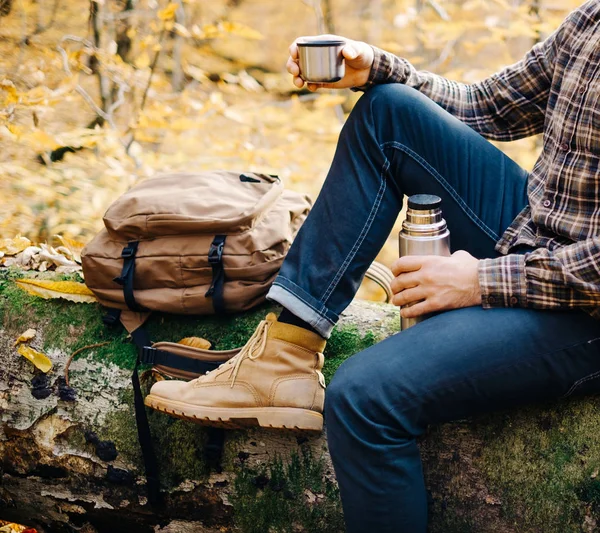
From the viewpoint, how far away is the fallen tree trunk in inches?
65.5

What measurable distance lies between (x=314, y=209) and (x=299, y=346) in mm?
388

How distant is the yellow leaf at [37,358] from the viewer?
2.18 metres

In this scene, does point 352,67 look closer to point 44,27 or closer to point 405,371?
point 405,371

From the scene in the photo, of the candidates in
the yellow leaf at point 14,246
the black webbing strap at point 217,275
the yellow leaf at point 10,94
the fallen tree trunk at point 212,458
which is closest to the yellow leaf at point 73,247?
the yellow leaf at point 14,246

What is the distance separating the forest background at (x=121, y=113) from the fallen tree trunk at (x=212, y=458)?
2.00ft

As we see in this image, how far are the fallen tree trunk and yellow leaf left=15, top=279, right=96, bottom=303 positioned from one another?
27mm

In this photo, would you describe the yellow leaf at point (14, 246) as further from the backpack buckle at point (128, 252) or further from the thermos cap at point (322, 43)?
the thermos cap at point (322, 43)

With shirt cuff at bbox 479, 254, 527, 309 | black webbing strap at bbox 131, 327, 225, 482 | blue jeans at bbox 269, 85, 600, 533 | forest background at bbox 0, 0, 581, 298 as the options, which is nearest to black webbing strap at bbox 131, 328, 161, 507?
black webbing strap at bbox 131, 327, 225, 482

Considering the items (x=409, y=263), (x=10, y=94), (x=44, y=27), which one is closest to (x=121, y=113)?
(x=44, y=27)

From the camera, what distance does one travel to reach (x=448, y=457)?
1.74 m

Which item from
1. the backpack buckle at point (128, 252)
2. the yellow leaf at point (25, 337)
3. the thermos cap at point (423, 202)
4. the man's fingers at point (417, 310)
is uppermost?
the thermos cap at point (423, 202)

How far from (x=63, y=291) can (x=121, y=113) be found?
11.7 feet

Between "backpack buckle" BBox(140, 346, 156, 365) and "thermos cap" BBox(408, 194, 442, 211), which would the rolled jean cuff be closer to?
"thermos cap" BBox(408, 194, 442, 211)

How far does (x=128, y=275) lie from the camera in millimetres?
2133
